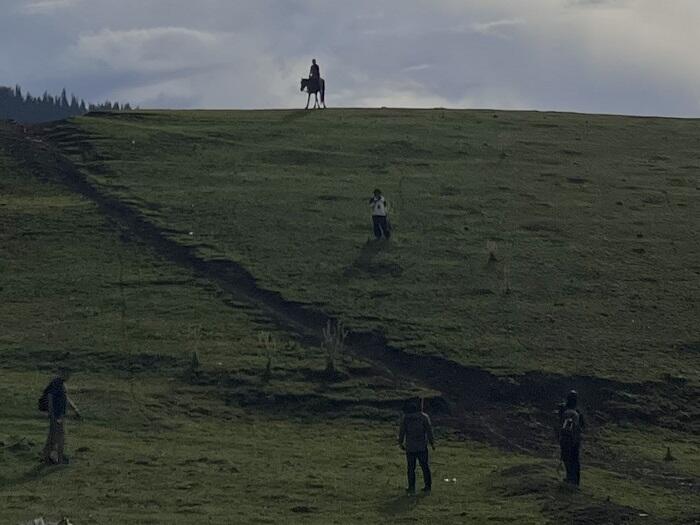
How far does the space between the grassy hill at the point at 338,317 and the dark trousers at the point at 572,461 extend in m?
0.45

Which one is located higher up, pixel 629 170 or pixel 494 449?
pixel 629 170

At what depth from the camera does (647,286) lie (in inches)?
1676

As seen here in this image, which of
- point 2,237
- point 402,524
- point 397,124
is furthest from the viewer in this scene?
point 397,124

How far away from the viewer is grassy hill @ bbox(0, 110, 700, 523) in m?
26.8

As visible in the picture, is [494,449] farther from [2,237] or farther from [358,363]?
[2,237]

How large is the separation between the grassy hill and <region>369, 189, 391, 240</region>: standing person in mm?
680

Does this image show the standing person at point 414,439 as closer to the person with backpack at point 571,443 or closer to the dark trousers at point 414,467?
the dark trousers at point 414,467

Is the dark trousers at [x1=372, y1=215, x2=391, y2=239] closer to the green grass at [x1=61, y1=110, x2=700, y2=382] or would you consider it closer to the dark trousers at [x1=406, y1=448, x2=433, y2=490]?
the green grass at [x1=61, y1=110, x2=700, y2=382]

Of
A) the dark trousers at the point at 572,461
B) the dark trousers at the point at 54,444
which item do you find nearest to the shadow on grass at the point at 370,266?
the dark trousers at the point at 54,444

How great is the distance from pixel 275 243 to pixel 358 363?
34.6 feet

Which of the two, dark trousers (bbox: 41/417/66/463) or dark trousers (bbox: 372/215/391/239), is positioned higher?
dark trousers (bbox: 372/215/391/239)

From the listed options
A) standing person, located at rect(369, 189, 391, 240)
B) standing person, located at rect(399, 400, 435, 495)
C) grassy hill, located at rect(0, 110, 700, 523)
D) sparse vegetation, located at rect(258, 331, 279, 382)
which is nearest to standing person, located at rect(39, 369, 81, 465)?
grassy hill, located at rect(0, 110, 700, 523)

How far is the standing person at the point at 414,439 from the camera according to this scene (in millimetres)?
25859

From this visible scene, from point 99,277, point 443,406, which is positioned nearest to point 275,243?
point 99,277
